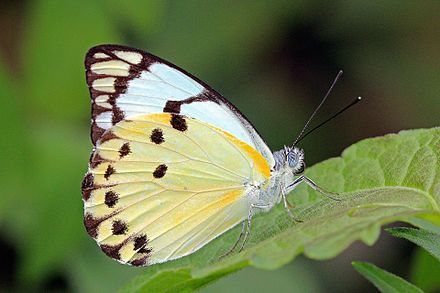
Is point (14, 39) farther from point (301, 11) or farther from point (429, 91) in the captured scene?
point (429, 91)

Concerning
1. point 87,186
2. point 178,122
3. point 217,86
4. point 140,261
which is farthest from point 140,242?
point 217,86

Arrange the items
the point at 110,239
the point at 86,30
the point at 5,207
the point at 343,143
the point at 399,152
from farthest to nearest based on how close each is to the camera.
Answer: the point at 343,143 → the point at 86,30 → the point at 5,207 → the point at 110,239 → the point at 399,152

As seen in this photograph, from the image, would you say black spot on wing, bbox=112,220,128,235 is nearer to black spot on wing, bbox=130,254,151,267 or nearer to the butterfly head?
black spot on wing, bbox=130,254,151,267

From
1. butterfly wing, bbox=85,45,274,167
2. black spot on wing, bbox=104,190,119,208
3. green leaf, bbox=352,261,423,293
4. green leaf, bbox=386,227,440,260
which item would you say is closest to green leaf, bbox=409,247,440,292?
butterfly wing, bbox=85,45,274,167

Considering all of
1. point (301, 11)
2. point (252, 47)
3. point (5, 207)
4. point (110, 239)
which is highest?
point (301, 11)

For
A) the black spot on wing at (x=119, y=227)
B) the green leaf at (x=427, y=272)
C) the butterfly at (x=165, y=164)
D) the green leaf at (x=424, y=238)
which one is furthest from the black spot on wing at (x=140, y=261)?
the green leaf at (x=424, y=238)

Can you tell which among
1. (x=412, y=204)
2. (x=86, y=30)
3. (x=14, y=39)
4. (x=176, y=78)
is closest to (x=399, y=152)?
(x=412, y=204)

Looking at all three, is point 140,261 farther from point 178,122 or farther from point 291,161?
point 291,161
